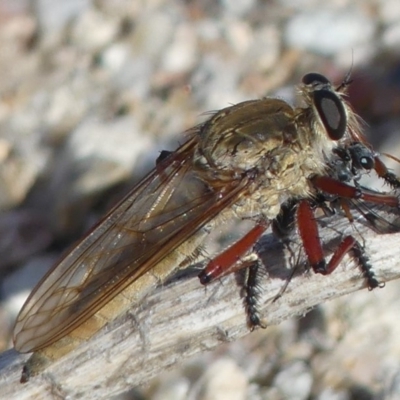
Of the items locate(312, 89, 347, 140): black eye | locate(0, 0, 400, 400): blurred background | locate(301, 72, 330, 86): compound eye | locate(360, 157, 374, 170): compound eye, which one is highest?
locate(0, 0, 400, 400): blurred background

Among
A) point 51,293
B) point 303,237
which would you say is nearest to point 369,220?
point 303,237

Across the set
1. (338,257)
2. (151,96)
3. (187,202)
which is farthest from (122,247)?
→ (151,96)

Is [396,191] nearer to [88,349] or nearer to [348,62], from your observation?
[88,349]

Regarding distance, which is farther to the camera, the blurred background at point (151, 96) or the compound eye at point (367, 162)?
the blurred background at point (151, 96)

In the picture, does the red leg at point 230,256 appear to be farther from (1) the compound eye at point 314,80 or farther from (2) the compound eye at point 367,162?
(1) the compound eye at point 314,80

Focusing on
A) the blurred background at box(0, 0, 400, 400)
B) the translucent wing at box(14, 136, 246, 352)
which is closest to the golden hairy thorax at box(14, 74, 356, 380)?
the translucent wing at box(14, 136, 246, 352)

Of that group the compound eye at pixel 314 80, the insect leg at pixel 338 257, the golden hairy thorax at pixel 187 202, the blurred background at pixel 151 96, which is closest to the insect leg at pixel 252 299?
the insect leg at pixel 338 257

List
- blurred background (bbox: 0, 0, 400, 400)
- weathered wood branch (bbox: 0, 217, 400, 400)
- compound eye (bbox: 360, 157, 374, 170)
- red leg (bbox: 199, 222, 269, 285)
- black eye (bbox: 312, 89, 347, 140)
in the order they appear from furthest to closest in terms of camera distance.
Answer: blurred background (bbox: 0, 0, 400, 400), black eye (bbox: 312, 89, 347, 140), compound eye (bbox: 360, 157, 374, 170), red leg (bbox: 199, 222, 269, 285), weathered wood branch (bbox: 0, 217, 400, 400)

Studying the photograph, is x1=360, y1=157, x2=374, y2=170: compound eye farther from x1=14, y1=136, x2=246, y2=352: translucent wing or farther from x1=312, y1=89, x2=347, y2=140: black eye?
x1=14, y1=136, x2=246, y2=352: translucent wing
